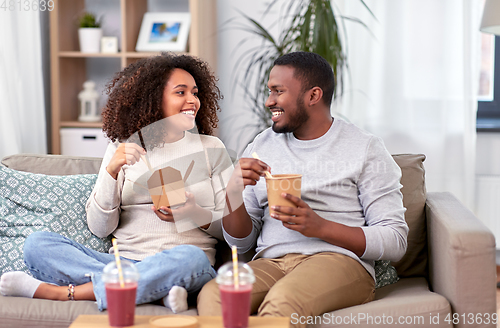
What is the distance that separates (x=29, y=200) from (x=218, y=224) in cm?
68

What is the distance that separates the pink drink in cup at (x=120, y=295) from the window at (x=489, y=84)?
2.65m

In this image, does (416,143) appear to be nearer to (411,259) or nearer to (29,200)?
(411,259)

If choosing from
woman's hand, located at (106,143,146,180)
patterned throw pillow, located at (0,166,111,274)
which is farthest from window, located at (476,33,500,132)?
patterned throw pillow, located at (0,166,111,274)

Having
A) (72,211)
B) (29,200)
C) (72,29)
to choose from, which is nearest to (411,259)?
(72,211)

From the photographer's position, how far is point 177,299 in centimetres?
135

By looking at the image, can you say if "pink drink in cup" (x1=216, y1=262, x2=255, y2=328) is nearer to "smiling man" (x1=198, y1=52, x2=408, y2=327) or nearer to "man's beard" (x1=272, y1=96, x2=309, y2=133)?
"smiling man" (x1=198, y1=52, x2=408, y2=327)

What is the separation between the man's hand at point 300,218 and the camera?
134 cm

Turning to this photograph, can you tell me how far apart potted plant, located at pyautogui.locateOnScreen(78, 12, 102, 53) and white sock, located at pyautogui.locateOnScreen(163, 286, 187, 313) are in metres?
2.10

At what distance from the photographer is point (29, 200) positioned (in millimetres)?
1721

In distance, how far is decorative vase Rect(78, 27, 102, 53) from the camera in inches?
117

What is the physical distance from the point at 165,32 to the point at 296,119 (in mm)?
1635

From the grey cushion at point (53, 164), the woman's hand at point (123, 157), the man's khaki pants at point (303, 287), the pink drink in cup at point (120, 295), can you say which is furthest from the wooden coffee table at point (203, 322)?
the grey cushion at point (53, 164)

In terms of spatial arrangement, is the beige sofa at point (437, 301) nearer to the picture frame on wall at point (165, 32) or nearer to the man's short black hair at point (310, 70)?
the man's short black hair at point (310, 70)

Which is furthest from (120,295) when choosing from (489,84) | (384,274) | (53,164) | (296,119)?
(489,84)
